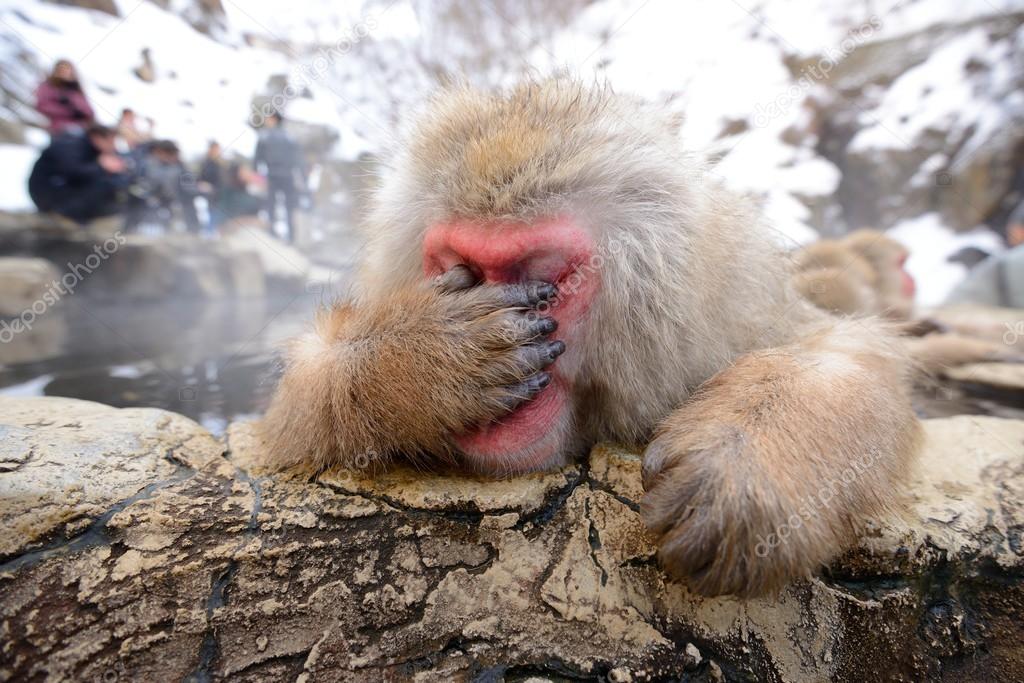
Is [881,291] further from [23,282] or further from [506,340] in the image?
[23,282]

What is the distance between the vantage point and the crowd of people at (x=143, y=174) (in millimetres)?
4977

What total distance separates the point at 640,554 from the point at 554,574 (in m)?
0.27

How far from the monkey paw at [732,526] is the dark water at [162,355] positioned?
6.31ft

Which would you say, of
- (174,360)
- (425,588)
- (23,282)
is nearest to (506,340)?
(425,588)

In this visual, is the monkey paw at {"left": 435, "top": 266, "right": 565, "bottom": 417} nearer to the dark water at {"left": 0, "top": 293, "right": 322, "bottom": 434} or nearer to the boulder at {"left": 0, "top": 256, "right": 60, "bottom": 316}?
the dark water at {"left": 0, "top": 293, "right": 322, "bottom": 434}

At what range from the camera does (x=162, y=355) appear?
16.7ft

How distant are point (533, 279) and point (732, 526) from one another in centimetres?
94

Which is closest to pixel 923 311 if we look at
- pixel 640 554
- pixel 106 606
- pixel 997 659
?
pixel 997 659

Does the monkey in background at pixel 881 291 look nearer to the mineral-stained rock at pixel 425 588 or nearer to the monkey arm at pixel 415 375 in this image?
the mineral-stained rock at pixel 425 588

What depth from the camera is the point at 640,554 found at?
1.71 meters

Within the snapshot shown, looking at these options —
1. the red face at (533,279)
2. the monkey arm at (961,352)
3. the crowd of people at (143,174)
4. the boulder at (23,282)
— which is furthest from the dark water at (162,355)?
the monkey arm at (961,352)

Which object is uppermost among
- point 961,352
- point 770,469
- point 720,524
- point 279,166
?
point 279,166

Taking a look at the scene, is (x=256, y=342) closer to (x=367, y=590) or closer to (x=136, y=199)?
(x=136, y=199)

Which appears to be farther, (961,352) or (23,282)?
(961,352)
